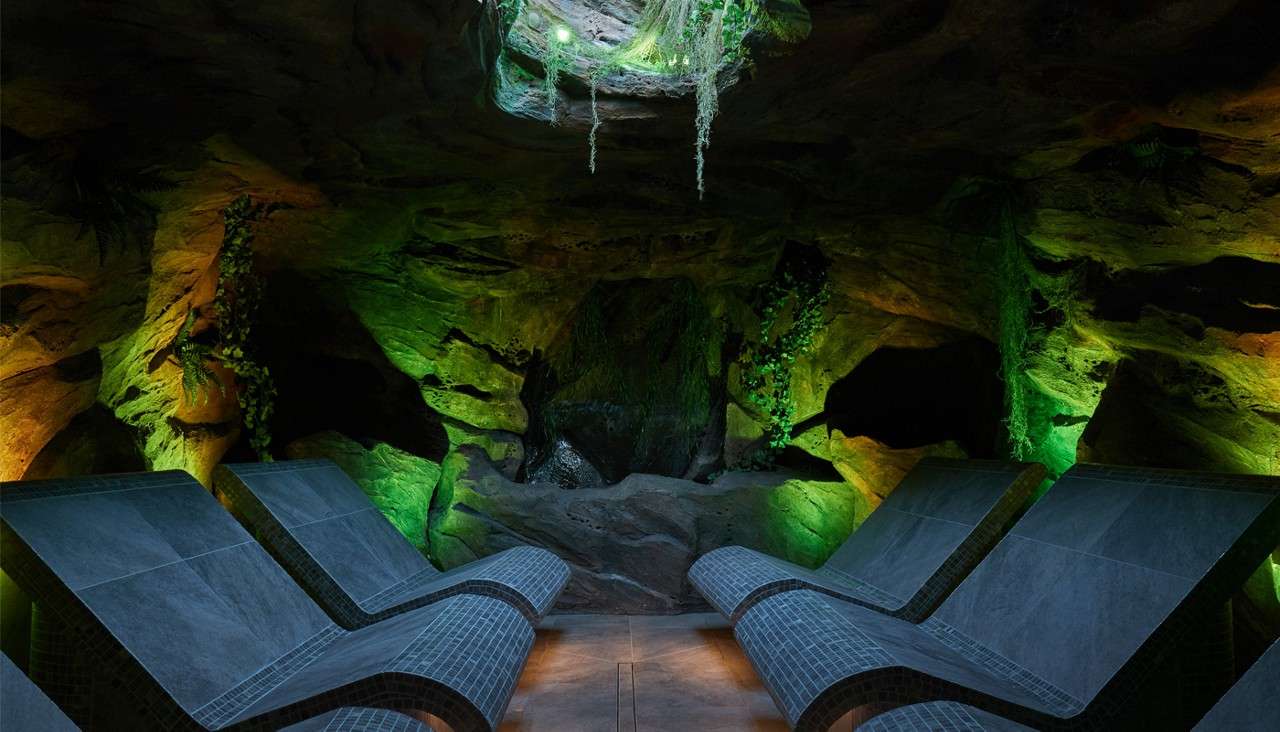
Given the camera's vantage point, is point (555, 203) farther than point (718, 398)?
No

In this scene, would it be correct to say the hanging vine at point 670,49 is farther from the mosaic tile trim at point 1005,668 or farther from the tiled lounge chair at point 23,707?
the tiled lounge chair at point 23,707

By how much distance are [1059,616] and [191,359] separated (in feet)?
16.5

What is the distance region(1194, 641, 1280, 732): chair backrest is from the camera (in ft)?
6.75

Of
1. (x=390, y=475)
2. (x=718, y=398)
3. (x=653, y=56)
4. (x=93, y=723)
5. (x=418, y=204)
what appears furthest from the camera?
(x=718, y=398)

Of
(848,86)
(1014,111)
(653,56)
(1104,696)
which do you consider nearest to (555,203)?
(653,56)

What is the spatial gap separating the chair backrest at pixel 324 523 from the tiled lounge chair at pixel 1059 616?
210cm

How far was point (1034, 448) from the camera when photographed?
5.82 meters

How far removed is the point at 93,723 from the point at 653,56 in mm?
3476

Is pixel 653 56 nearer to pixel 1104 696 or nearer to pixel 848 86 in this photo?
pixel 848 86

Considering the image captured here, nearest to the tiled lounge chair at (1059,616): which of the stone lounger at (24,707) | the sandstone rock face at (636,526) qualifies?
the stone lounger at (24,707)

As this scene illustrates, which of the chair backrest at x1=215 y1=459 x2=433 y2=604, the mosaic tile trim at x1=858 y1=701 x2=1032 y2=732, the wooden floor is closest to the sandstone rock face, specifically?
the wooden floor

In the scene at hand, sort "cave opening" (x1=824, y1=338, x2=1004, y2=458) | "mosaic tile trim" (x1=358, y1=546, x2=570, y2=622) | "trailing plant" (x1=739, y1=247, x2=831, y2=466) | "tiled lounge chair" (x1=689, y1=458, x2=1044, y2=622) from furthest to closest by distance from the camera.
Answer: "cave opening" (x1=824, y1=338, x2=1004, y2=458)
"trailing plant" (x1=739, y1=247, x2=831, y2=466)
"tiled lounge chair" (x1=689, y1=458, x2=1044, y2=622)
"mosaic tile trim" (x1=358, y1=546, x2=570, y2=622)

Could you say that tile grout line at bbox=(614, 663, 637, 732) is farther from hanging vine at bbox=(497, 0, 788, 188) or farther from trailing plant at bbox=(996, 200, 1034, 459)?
trailing plant at bbox=(996, 200, 1034, 459)

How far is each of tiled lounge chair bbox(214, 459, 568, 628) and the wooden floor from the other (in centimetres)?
40
